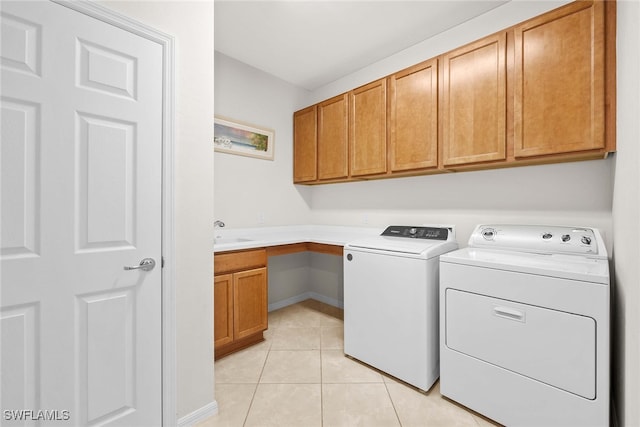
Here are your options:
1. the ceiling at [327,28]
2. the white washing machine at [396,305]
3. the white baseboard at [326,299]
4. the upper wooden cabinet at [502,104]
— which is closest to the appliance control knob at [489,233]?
the white washing machine at [396,305]

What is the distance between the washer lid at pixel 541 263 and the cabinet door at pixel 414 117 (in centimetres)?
82

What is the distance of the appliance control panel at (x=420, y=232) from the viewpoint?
6.96ft

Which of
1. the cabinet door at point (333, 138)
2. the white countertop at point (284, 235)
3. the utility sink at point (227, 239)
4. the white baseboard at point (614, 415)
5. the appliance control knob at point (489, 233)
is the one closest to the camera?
the white baseboard at point (614, 415)

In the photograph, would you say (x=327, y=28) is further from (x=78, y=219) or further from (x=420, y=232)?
(x=78, y=219)

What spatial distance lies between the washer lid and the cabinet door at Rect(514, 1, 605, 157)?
0.64 m

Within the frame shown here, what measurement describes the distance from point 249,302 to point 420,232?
158 cm

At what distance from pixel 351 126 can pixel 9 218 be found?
7.98ft

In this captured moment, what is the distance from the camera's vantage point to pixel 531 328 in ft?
4.37

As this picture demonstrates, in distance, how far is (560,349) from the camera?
1.26 m

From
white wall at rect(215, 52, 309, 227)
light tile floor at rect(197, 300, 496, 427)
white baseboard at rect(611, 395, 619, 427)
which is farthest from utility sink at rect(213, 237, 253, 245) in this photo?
white baseboard at rect(611, 395, 619, 427)

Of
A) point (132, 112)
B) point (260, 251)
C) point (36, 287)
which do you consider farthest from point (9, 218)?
point (260, 251)

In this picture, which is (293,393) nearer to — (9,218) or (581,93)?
(9,218)

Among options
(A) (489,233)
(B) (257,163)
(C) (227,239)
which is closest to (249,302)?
(C) (227,239)

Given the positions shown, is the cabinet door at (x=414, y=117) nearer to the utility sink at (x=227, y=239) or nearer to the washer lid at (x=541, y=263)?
the washer lid at (x=541, y=263)
